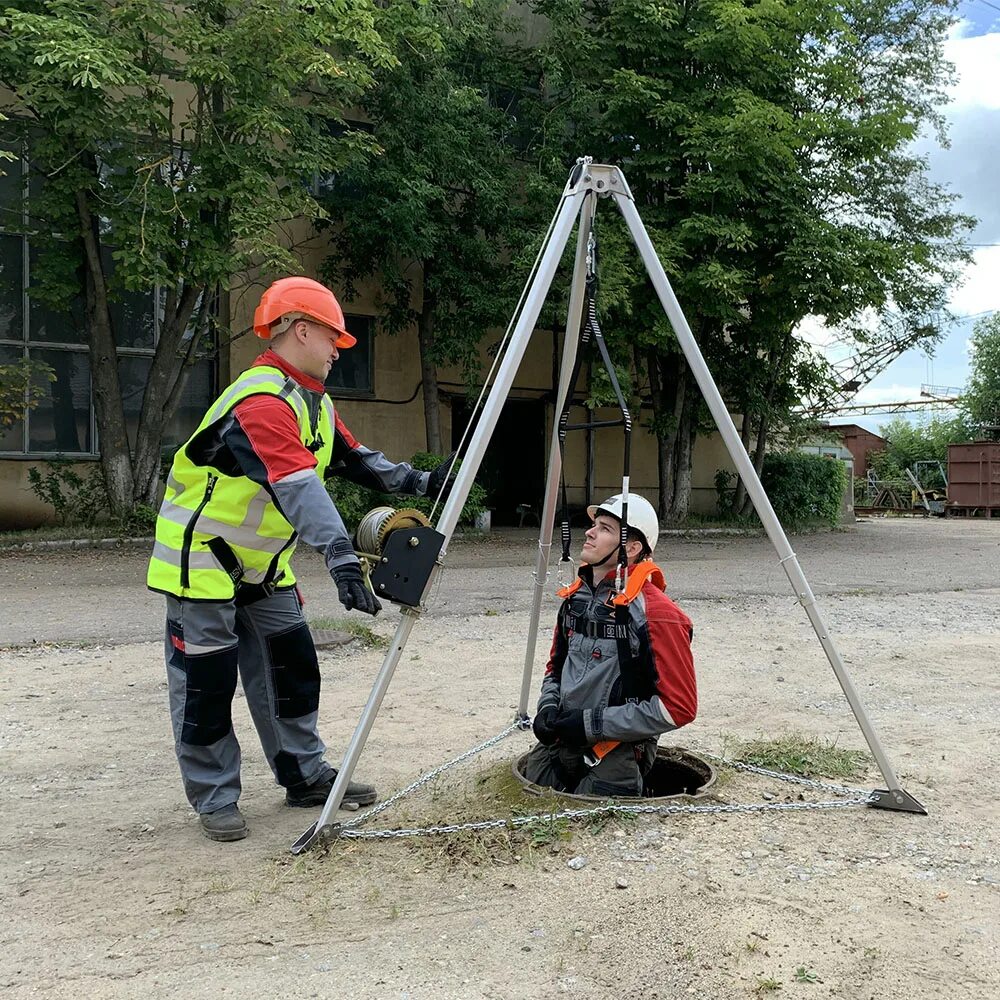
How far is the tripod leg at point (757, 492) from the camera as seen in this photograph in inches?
153

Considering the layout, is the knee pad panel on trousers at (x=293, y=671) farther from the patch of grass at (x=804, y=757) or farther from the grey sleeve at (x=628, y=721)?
the patch of grass at (x=804, y=757)

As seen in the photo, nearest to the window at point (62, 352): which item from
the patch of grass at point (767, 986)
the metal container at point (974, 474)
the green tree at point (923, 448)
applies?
the patch of grass at point (767, 986)

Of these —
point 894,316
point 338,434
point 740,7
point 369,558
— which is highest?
point 740,7

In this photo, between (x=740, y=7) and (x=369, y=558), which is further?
(x=740, y=7)

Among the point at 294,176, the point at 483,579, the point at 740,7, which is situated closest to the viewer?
the point at 483,579

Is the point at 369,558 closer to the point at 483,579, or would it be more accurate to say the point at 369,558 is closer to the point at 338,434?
the point at 338,434

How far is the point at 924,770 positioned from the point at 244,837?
9.97 ft

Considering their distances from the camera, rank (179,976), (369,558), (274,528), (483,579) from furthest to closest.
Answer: (483,579)
(274,528)
(369,558)
(179,976)

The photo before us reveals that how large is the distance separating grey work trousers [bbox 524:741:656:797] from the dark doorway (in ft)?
54.7

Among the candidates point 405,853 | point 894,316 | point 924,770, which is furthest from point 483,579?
point 894,316

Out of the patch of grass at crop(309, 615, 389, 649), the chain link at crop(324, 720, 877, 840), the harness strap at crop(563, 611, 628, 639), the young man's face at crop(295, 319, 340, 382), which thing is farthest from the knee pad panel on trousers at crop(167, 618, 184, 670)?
the patch of grass at crop(309, 615, 389, 649)

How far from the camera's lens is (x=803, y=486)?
2216 cm

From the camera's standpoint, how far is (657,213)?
53.9 ft

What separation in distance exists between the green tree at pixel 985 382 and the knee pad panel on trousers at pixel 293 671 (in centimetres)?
3887
